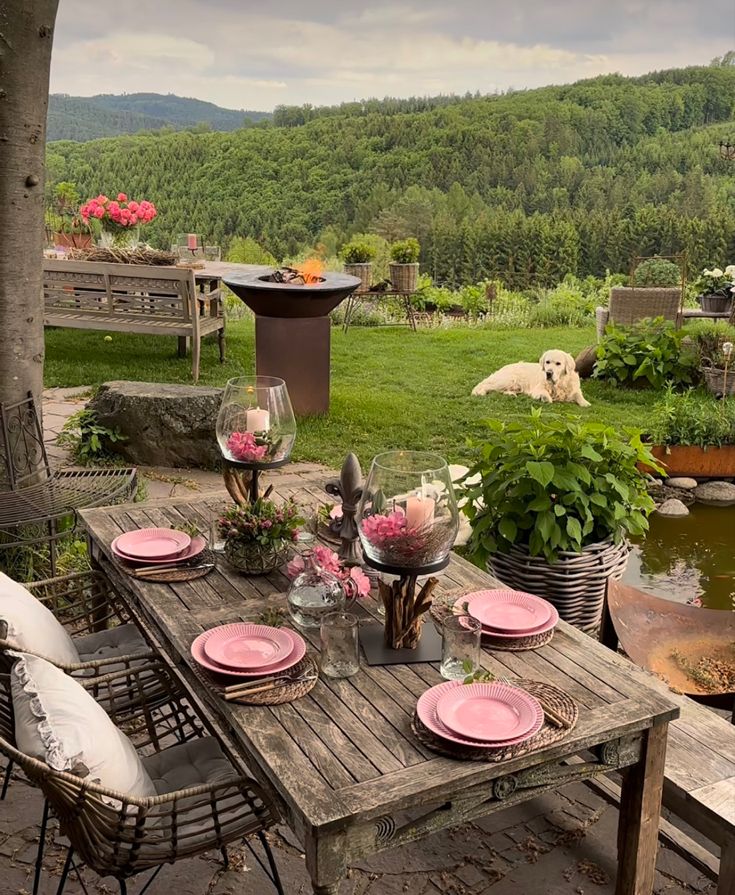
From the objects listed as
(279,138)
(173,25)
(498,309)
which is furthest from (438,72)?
(498,309)

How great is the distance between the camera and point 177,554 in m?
2.17

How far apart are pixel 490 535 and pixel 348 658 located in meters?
1.57

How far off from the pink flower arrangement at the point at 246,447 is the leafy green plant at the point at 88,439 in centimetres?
300

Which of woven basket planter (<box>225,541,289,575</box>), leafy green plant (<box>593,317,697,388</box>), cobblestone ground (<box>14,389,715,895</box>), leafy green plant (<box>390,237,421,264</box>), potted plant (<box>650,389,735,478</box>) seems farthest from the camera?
leafy green plant (<box>390,237,421,264</box>)

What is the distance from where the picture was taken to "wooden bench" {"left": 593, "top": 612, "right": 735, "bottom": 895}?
169 centimetres

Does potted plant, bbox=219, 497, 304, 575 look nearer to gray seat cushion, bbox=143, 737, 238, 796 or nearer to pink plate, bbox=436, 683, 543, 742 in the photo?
gray seat cushion, bbox=143, 737, 238, 796

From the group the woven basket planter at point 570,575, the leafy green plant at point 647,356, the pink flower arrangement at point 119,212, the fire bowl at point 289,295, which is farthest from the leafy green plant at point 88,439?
the leafy green plant at point 647,356

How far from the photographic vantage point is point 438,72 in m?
22.6

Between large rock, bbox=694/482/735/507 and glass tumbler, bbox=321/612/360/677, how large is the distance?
13.0 feet

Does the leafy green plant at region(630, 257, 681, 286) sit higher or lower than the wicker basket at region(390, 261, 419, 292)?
higher

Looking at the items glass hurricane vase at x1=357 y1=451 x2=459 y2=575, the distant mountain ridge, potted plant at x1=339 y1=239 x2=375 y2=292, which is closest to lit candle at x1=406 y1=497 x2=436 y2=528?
glass hurricane vase at x1=357 y1=451 x2=459 y2=575

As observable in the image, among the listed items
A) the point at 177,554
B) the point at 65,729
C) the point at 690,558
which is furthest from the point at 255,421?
the point at 690,558

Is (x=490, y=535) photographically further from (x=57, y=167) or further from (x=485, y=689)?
(x=57, y=167)

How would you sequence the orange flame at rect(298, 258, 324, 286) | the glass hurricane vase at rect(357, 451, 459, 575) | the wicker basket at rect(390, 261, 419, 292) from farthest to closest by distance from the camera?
the wicker basket at rect(390, 261, 419, 292) → the orange flame at rect(298, 258, 324, 286) → the glass hurricane vase at rect(357, 451, 459, 575)
